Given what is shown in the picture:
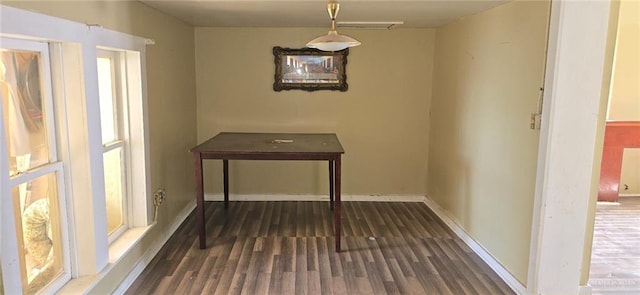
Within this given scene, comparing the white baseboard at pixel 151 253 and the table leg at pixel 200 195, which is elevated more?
the table leg at pixel 200 195

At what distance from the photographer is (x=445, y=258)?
10.4ft

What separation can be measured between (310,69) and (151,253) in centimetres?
235

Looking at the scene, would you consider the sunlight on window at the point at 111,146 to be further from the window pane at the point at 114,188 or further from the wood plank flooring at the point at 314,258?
the wood plank flooring at the point at 314,258

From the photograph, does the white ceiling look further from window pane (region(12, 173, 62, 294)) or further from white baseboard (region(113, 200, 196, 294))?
white baseboard (region(113, 200, 196, 294))

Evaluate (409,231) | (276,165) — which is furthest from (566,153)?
(276,165)

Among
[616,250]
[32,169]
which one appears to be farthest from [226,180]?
[616,250]

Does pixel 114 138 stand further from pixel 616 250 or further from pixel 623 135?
pixel 623 135

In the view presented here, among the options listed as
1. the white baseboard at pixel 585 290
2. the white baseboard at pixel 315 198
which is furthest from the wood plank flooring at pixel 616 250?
the white baseboard at pixel 315 198

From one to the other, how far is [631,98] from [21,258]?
19.1 ft

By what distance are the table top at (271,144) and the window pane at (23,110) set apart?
1217 mm

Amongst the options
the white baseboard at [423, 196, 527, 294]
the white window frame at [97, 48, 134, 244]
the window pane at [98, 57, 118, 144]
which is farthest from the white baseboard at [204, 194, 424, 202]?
the window pane at [98, 57, 118, 144]

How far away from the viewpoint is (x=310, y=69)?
4402 millimetres

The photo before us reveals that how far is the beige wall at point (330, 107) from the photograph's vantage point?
14.3 feet

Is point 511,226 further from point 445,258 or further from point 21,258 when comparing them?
point 21,258
